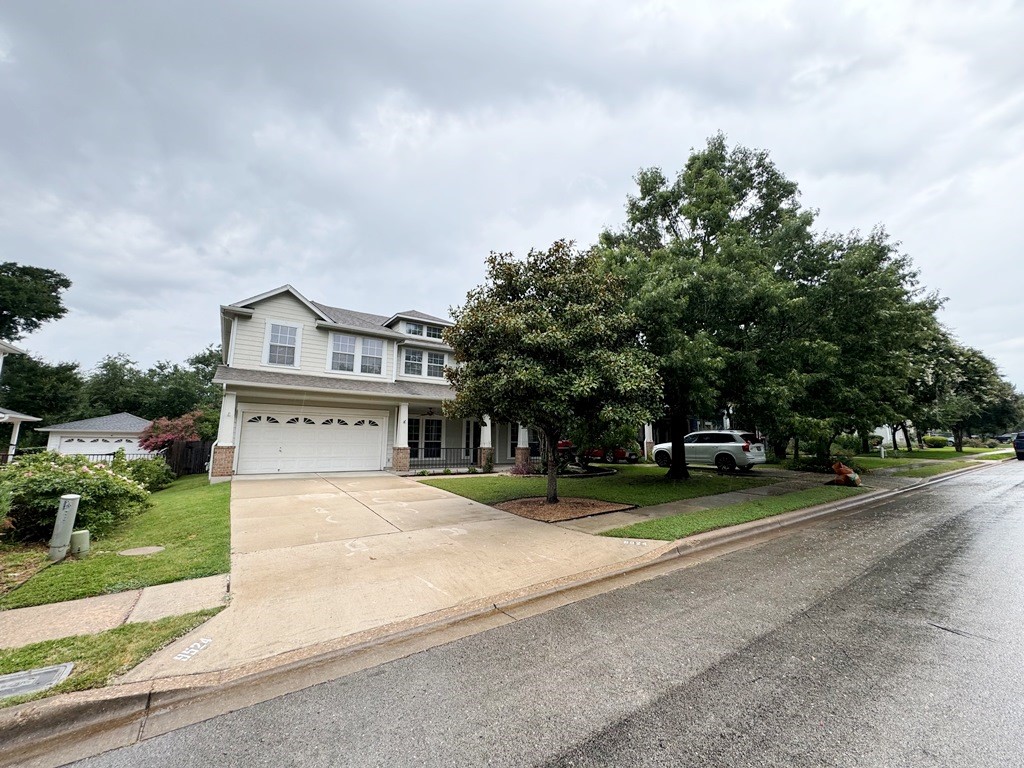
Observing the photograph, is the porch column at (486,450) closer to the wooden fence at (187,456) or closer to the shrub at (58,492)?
the wooden fence at (187,456)

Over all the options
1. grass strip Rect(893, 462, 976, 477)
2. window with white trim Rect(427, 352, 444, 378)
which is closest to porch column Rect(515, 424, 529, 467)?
window with white trim Rect(427, 352, 444, 378)

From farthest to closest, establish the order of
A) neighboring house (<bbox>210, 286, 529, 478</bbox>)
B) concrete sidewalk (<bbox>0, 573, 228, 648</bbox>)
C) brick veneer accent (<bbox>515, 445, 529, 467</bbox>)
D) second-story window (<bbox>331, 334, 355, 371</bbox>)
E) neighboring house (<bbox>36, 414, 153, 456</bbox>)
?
neighboring house (<bbox>36, 414, 153, 456</bbox>) → second-story window (<bbox>331, 334, 355, 371</bbox>) → brick veneer accent (<bbox>515, 445, 529, 467</bbox>) → neighboring house (<bbox>210, 286, 529, 478</bbox>) → concrete sidewalk (<bbox>0, 573, 228, 648</bbox>)

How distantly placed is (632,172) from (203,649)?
15648 mm

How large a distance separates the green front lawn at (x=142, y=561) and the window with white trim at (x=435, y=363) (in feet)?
38.6

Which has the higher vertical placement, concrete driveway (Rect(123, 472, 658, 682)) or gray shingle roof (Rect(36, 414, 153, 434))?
gray shingle roof (Rect(36, 414, 153, 434))

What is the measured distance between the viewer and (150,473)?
12484 millimetres

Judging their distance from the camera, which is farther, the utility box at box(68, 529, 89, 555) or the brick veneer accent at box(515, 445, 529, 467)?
the brick veneer accent at box(515, 445, 529, 467)

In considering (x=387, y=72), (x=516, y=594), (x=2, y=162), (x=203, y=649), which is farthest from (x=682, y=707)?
(x=2, y=162)

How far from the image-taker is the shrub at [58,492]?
6086mm

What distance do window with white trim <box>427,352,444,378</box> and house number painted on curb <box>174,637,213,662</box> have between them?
16395mm

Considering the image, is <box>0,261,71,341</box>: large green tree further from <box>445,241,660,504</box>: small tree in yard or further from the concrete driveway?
<box>445,241,660,504</box>: small tree in yard

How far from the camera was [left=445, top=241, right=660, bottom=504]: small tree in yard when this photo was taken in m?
7.52

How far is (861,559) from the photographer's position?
5.87 metres

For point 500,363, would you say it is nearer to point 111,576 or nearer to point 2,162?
point 111,576
